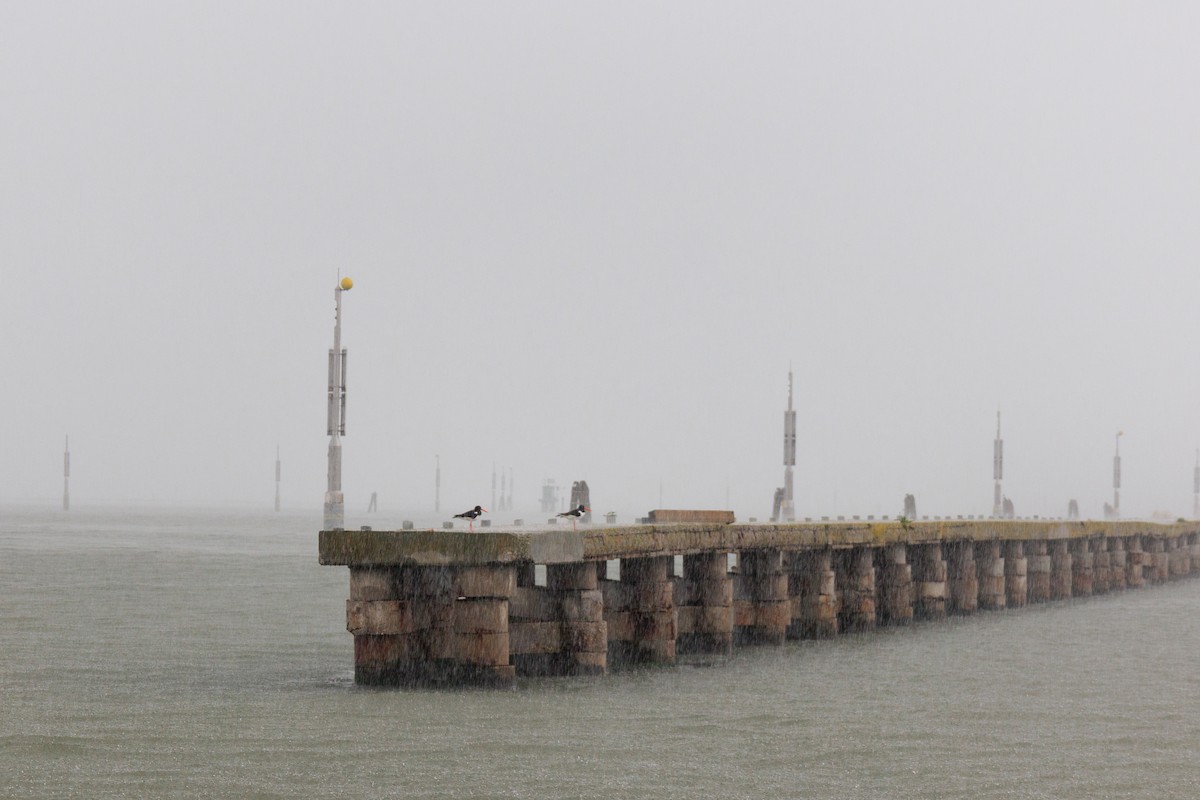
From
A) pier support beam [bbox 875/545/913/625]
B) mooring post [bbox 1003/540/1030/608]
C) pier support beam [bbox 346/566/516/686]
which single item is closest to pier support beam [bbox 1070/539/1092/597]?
mooring post [bbox 1003/540/1030/608]

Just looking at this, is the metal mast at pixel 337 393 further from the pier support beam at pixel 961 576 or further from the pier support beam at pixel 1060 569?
the pier support beam at pixel 1060 569

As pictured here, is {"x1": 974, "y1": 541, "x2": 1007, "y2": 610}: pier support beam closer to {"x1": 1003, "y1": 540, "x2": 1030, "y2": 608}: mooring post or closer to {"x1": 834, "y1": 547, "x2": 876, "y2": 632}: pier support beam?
{"x1": 1003, "y1": 540, "x2": 1030, "y2": 608}: mooring post

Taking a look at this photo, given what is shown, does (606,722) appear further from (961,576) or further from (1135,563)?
(1135,563)

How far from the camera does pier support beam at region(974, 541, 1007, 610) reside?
5553cm

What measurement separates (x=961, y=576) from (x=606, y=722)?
29588mm

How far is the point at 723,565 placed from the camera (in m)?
36.8

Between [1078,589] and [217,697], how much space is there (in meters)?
45.7

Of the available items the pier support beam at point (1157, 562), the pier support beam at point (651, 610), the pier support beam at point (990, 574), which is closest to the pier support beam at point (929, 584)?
the pier support beam at point (990, 574)

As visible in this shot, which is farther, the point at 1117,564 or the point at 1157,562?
the point at 1157,562

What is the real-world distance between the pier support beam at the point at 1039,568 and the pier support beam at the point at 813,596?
21.3 meters

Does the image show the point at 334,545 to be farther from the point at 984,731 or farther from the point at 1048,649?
the point at 1048,649

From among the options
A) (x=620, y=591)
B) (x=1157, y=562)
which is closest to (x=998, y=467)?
(x=1157, y=562)

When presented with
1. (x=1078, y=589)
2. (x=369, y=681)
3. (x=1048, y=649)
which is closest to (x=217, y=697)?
(x=369, y=681)

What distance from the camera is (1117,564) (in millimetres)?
73188
